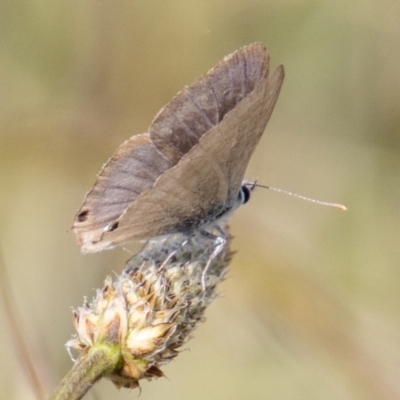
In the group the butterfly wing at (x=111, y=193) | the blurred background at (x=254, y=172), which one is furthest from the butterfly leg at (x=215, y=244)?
the blurred background at (x=254, y=172)

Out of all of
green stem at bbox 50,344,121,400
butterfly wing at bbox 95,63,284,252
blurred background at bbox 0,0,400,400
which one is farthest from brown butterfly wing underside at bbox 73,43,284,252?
blurred background at bbox 0,0,400,400

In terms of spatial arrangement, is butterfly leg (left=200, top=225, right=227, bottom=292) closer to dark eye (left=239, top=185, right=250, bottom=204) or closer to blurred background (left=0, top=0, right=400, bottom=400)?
dark eye (left=239, top=185, right=250, bottom=204)

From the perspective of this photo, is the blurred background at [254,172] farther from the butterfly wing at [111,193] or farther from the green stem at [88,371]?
the green stem at [88,371]

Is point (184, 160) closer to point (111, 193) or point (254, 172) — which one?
point (111, 193)

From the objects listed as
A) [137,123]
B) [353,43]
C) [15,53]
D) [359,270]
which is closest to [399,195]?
[359,270]

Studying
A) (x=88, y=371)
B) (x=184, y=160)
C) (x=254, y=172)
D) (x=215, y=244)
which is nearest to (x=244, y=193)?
(x=215, y=244)
